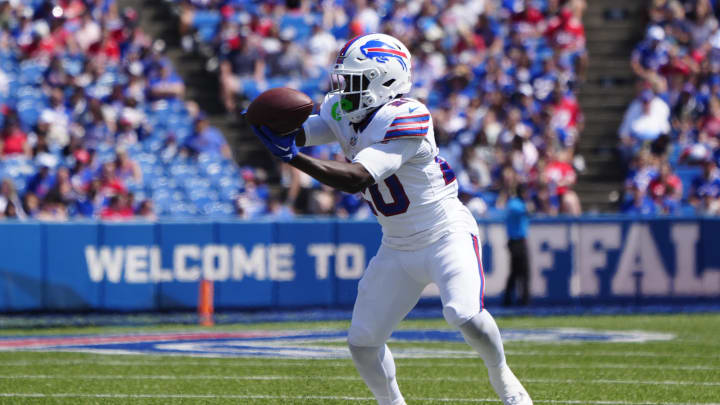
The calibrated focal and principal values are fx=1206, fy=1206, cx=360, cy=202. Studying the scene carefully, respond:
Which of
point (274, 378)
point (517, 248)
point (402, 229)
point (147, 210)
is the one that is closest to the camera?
point (402, 229)

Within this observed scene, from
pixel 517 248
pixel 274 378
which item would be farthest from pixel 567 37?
pixel 274 378

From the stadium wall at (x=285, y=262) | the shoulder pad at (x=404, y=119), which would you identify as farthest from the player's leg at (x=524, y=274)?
the shoulder pad at (x=404, y=119)

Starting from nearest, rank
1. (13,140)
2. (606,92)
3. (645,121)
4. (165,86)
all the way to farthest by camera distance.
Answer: (13,140) → (645,121) → (165,86) → (606,92)

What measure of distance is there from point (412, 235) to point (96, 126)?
10.4 metres

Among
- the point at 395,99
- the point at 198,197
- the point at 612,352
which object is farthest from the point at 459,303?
the point at 198,197

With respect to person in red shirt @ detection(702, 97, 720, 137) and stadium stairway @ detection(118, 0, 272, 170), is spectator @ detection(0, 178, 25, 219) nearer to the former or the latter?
stadium stairway @ detection(118, 0, 272, 170)

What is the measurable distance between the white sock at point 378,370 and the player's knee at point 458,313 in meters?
0.41

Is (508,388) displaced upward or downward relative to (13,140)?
downward

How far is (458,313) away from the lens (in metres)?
5.10

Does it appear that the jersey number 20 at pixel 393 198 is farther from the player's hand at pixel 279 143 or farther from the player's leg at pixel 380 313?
the player's hand at pixel 279 143

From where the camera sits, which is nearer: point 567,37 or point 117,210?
point 117,210

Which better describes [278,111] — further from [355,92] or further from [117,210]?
[117,210]

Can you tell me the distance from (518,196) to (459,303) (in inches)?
325

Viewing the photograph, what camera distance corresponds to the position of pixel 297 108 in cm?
488
